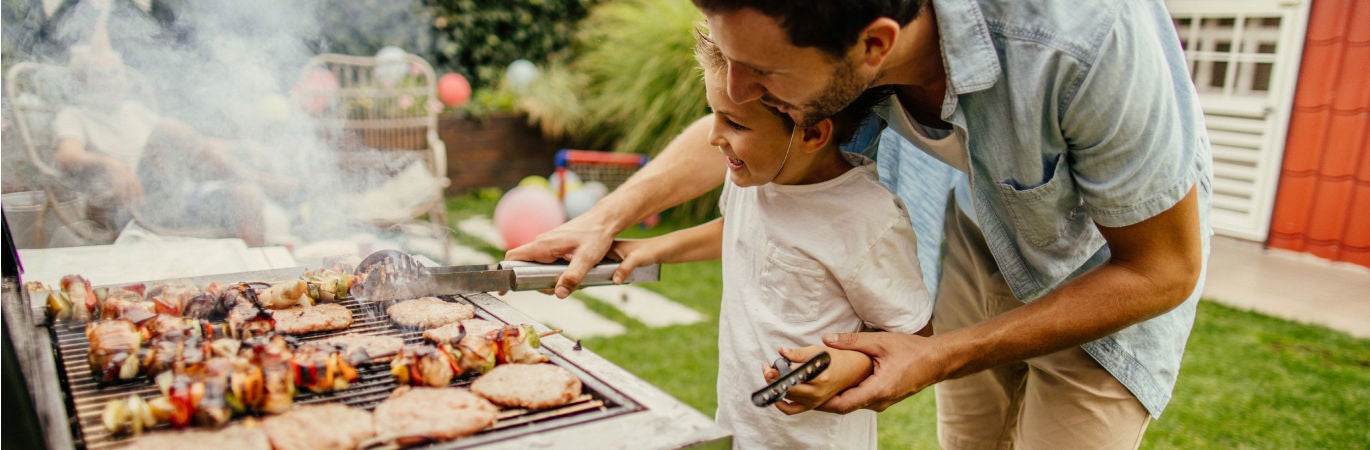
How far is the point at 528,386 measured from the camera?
1.64 metres

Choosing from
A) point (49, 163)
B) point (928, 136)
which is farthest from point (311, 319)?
point (49, 163)

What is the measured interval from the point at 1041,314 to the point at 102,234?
4621 millimetres

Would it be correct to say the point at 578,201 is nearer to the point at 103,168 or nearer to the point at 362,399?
the point at 103,168

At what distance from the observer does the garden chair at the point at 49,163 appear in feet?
14.2

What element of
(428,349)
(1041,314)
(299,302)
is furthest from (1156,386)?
(299,302)

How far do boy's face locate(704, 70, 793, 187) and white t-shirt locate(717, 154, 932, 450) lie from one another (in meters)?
0.14

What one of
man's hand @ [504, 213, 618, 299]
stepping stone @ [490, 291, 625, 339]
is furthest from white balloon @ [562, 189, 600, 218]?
man's hand @ [504, 213, 618, 299]

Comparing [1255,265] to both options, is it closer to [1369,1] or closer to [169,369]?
[1369,1]

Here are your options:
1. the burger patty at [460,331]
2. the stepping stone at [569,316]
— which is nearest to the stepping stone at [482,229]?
the stepping stone at [569,316]

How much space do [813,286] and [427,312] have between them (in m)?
0.91

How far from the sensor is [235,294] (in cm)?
206

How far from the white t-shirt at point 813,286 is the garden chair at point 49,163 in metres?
3.49

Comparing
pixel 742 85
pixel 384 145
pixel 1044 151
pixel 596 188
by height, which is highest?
pixel 742 85

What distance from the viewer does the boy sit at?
6.36ft
